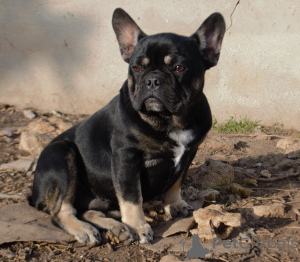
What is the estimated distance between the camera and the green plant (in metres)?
7.29

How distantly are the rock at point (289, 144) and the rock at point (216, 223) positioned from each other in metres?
2.84

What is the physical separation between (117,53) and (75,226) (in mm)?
4490

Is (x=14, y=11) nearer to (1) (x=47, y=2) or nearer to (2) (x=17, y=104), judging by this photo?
(1) (x=47, y=2)

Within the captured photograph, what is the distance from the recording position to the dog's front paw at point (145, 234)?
12.5 feet

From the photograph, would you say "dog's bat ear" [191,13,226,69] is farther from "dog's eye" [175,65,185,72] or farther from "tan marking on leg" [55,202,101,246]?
"tan marking on leg" [55,202,101,246]

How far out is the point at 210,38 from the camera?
422 centimetres

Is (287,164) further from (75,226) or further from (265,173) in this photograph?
(75,226)

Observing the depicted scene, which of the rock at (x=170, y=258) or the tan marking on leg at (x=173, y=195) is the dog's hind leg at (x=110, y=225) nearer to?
the rock at (x=170, y=258)

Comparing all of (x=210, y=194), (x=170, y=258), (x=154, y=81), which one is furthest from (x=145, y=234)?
(x=154, y=81)

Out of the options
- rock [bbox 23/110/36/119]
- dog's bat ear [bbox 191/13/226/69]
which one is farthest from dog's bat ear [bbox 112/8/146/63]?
rock [bbox 23/110/36/119]

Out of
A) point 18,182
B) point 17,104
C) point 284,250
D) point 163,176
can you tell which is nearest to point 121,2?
point 17,104

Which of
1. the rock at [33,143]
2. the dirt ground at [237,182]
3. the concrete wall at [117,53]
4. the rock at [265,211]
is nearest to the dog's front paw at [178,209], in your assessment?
the dirt ground at [237,182]

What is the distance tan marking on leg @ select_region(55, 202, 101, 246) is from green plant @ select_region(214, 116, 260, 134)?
3849 millimetres

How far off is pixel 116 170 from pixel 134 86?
32.1 inches
